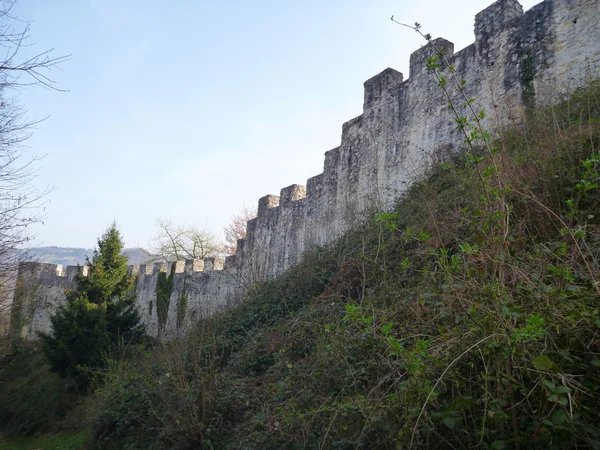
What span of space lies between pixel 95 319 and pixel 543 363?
13.4 meters

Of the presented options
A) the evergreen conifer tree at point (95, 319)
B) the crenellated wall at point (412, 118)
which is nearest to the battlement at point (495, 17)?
the crenellated wall at point (412, 118)

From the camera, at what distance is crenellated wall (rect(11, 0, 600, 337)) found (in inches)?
280

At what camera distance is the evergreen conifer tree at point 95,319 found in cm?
1321

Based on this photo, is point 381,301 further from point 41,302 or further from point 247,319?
point 41,302

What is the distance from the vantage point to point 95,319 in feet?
45.1

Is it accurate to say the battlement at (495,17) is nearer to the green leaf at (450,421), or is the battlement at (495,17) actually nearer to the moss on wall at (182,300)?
the green leaf at (450,421)

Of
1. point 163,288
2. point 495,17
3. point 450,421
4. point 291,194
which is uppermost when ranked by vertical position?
point 495,17

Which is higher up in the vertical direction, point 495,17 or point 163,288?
point 495,17

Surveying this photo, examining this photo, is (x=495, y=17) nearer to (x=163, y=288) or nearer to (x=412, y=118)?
(x=412, y=118)

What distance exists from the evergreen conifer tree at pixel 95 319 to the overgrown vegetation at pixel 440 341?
242 inches

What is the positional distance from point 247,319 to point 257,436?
4.26 metres

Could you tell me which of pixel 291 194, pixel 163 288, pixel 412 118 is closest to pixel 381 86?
pixel 412 118


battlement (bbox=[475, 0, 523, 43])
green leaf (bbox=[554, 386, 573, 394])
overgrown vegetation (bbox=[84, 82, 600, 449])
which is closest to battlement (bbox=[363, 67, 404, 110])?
battlement (bbox=[475, 0, 523, 43])

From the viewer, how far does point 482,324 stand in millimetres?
2750
